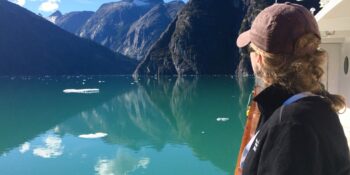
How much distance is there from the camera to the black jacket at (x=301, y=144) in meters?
1.13

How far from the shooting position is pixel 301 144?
112cm

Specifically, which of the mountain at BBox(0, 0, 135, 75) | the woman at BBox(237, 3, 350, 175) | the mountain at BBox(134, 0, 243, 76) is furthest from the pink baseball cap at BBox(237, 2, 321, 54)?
the mountain at BBox(0, 0, 135, 75)

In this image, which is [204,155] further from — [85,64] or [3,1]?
[3,1]

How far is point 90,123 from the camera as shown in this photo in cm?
2477

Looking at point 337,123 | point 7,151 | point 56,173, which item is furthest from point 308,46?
point 7,151

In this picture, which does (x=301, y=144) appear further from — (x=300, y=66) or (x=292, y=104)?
(x=300, y=66)

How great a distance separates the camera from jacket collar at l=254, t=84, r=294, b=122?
1.34 m

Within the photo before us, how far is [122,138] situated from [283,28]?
1835 centimetres

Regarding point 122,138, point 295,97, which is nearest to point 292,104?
point 295,97

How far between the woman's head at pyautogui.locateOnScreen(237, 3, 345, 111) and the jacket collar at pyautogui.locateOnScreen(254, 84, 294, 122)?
18 mm

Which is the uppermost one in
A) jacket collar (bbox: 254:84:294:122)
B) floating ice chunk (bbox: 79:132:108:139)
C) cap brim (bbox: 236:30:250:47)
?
cap brim (bbox: 236:30:250:47)

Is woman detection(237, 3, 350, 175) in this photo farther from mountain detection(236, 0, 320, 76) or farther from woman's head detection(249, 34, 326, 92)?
mountain detection(236, 0, 320, 76)

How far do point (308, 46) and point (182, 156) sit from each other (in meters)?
13.5

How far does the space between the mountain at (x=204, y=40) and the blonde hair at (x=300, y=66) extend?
292 ft
